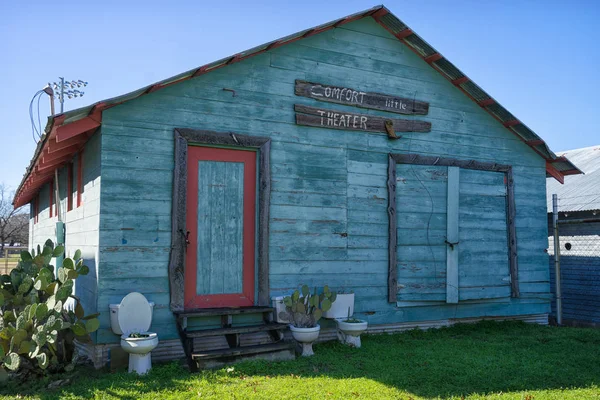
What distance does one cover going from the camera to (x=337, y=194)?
856 centimetres

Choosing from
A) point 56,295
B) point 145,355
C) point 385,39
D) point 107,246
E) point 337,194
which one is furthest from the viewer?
point 385,39

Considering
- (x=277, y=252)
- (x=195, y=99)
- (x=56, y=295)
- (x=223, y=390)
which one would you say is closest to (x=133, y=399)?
(x=223, y=390)

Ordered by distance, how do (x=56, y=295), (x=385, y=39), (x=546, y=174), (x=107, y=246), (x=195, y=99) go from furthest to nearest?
(x=546, y=174) → (x=385, y=39) → (x=195, y=99) → (x=107, y=246) → (x=56, y=295)

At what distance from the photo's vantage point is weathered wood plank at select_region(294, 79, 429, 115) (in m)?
8.47

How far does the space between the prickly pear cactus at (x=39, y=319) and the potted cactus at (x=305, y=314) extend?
8.61 feet

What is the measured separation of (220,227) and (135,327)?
73.1 inches

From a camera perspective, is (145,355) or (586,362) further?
A: (586,362)

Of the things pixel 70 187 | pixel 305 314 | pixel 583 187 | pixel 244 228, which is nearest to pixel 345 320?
pixel 305 314

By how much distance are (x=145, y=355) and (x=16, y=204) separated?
13433 millimetres

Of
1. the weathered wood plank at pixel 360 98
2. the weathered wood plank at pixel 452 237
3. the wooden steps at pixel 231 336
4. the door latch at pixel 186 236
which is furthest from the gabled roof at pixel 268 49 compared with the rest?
the wooden steps at pixel 231 336

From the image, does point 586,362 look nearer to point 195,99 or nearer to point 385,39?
point 385,39

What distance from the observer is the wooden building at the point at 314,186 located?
23.3ft

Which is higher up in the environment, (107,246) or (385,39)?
(385,39)

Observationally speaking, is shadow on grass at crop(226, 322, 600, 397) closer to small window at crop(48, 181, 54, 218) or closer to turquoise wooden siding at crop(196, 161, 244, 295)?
turquoise wooden siding at crop(196, 161, 244, 295)
